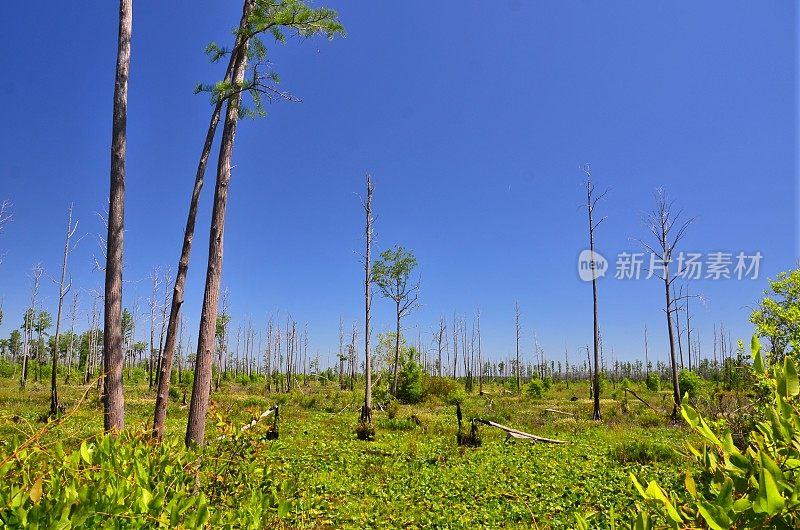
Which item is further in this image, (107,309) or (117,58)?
(117,58)

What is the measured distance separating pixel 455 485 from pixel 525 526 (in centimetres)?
169

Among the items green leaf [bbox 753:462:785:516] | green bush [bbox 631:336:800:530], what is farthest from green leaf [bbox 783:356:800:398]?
green leaf [bbox 753:462:785:516]

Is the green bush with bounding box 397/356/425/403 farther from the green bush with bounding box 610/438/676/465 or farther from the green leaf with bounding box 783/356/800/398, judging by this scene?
the green leaf with bounding box 783/356/800/398

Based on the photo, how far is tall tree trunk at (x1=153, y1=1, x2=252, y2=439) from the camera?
5.05 meters

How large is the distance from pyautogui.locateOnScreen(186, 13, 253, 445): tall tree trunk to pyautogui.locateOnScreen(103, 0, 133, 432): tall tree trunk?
68 centimetres

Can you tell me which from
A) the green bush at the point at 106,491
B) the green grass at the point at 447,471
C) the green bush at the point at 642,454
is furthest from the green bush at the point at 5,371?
the green bush at the point at 106,491

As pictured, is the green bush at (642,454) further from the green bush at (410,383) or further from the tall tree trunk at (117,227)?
the green bush at (410,383)

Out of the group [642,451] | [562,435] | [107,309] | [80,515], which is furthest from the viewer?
[562,435]

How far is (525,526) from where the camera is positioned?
5.21m

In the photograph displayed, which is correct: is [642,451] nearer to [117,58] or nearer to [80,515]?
[80,515]

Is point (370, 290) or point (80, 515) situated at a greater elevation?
point (370, 290)

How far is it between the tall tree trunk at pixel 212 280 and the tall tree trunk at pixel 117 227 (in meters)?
0.68

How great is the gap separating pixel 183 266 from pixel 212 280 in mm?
459

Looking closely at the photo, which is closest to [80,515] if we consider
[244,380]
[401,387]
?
[401,387]
